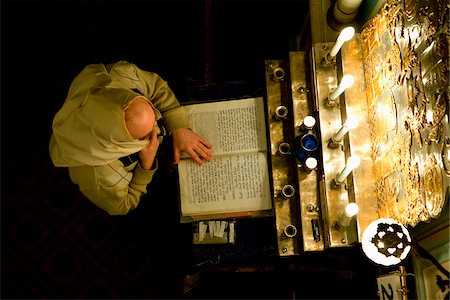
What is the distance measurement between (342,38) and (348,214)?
69 cm

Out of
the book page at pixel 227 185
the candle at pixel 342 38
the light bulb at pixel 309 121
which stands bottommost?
the book page at pixel 227 185

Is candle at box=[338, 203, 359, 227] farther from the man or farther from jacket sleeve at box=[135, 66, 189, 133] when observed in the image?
jacket sleeve at box=[135, 66, 189, 133]

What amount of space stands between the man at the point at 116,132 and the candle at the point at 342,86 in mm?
629

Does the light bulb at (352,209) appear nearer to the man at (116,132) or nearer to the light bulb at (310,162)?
the light bulb at (310,162)

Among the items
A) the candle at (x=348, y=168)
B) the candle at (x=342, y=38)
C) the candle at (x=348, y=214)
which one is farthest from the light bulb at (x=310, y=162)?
the candle at (x=342, y=38)

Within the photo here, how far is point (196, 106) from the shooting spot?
7.24ft

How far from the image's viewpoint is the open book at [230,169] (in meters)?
2.11

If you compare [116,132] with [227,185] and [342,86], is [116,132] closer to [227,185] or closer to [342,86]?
[227,185]

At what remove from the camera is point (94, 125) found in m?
1.60

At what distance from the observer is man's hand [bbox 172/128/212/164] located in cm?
211

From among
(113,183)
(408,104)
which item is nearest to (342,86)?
(408,104)

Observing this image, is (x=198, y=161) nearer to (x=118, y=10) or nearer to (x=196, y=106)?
(x=196, y=106)

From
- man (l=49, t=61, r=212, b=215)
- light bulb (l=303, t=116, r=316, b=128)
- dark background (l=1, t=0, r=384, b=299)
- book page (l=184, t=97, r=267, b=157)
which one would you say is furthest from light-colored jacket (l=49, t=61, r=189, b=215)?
dark background (l=1, t=0, r=384, b=299)

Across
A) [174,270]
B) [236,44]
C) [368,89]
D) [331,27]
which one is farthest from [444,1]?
[174,270]
